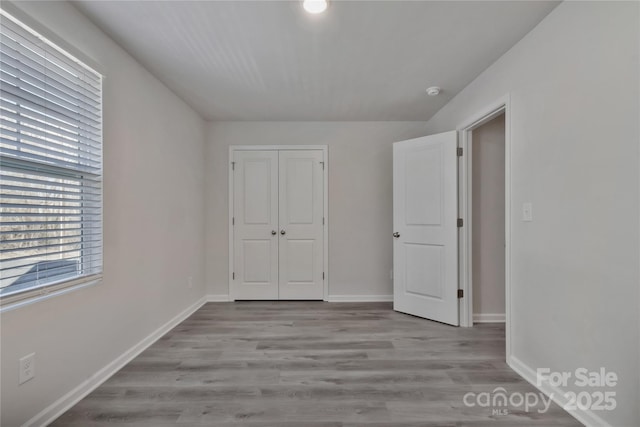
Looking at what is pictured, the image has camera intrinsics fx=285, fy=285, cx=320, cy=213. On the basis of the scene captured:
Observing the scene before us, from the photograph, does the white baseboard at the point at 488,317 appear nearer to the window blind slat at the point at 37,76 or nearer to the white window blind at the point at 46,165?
the white window blind at the point at 46,165

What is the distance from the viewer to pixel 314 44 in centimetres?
207

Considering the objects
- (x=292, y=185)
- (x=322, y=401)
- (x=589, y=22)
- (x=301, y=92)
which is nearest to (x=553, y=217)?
(x=589, y=22)

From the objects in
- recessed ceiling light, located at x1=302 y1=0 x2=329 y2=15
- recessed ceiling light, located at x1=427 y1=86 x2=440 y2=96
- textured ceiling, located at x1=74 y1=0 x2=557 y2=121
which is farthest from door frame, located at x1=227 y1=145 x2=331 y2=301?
recessed ceiling light, located at x1=302 y1=0 x2=329 y2=15

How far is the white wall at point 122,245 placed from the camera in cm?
146

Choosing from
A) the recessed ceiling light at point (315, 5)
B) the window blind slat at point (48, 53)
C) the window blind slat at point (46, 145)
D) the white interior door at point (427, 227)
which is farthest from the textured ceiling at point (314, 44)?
the window blind slat at point (46, 145)

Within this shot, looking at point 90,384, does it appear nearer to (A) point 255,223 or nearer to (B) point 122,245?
(B) point 122,245

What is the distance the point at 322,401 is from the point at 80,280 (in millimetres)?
1624

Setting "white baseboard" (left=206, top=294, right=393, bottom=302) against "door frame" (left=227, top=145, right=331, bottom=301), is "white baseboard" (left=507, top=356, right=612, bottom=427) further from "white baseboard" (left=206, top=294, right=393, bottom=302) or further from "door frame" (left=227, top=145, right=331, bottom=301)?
"door frame" (left=227, top=145, right=331, bottom=301)

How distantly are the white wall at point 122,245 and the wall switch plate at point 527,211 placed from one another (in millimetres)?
2858

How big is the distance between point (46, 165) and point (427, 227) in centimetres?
309

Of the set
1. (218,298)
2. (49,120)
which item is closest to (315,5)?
(49,120)

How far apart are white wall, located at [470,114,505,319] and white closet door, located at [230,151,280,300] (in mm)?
2359

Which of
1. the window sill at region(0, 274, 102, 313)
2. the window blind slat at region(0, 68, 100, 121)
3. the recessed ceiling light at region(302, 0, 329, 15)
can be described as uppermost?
the recessed ceiling light at region(302, 0, 329, 15)

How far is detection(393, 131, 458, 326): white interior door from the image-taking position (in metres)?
2.91
